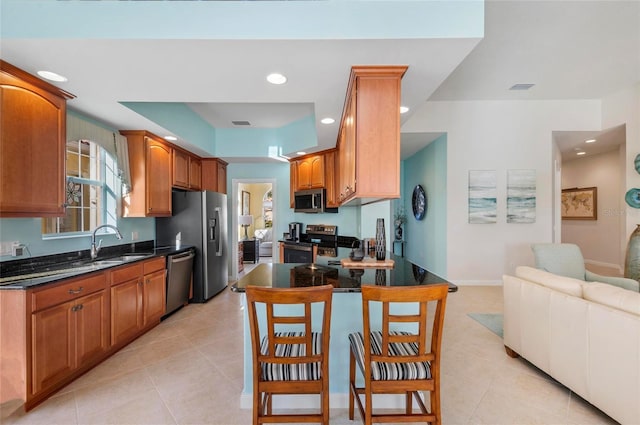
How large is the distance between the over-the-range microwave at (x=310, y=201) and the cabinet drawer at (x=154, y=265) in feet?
7.85

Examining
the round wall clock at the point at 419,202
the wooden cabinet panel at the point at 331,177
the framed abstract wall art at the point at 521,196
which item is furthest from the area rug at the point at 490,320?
the round wall clock at the point at 419,202

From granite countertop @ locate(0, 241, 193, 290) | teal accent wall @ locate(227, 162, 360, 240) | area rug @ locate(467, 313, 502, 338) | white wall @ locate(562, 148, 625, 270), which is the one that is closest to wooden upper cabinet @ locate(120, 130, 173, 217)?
granite countertop @ locate(0, 241, 193, 290)

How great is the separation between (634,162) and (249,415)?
5.91 metres

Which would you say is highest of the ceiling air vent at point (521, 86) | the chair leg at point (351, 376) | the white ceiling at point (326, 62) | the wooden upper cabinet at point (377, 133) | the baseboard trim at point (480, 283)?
the ceiling air vent at point (521, 86)

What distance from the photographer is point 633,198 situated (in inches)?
160

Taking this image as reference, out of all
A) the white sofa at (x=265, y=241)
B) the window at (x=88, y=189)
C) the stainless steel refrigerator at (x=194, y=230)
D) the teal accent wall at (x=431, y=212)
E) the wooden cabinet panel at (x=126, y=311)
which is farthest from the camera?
the white sofa at (x=265, y=241)

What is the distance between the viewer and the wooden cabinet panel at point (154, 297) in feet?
10.1

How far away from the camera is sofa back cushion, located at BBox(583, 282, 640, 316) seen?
5.53 ft

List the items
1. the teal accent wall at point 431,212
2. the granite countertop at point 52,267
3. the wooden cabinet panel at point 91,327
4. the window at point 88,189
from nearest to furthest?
the granite countertop at point 52,267, the wooden cabinet panel at point 91,327, the window at point 88,189, the teal accent wall at point 431,212

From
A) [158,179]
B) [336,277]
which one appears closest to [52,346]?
[336,277]

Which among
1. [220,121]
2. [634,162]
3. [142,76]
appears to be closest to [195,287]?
[220,121]

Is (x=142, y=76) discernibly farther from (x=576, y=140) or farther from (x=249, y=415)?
(x=576, y=140)

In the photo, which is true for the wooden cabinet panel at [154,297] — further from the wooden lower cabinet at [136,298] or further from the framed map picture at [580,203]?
the framed map picture at [580,203]

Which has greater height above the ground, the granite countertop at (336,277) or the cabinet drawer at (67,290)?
the granite countertop at (336,277)
